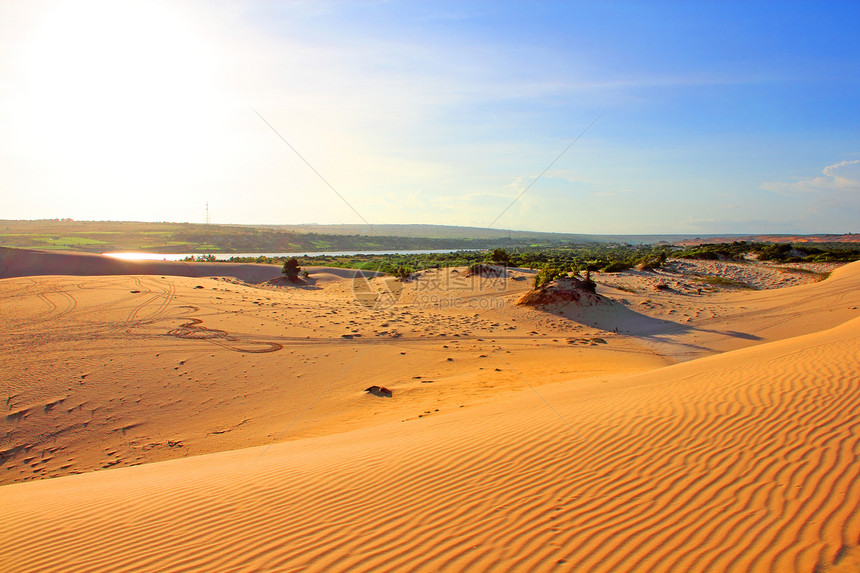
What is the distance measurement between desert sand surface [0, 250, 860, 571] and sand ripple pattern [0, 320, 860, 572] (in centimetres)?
3

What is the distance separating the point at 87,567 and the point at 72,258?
31.3 metres

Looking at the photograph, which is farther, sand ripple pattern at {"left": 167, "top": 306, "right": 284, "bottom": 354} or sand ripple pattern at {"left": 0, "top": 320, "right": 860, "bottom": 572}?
sand ripple pattern at {"left": 167, "top": 306, "right": 284, "bottom": 354}

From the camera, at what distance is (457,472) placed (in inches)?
→ 181

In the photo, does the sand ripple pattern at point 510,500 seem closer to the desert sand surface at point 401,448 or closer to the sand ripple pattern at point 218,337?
the desert sand surface at point 401,448

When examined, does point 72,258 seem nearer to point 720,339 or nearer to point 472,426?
point 472,426

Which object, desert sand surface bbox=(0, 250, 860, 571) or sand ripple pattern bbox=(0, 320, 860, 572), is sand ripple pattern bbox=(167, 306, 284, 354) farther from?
sand ripple pattern bbox=(0, 320, 860, 572)

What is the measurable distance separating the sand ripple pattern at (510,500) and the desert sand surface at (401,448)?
26mm

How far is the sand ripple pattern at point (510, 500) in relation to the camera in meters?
3.09

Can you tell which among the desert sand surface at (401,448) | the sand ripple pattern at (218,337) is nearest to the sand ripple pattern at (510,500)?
the desert sand surface at (401,448)

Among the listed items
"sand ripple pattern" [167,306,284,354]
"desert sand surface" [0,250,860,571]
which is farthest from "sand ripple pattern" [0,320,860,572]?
"sand ripple pattern" [167,306,284,354]

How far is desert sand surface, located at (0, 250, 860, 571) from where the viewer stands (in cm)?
326

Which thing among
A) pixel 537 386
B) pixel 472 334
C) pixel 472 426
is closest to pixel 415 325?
pixel 472 334

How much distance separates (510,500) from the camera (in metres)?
3.89

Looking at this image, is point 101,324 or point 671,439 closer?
point 671,439
